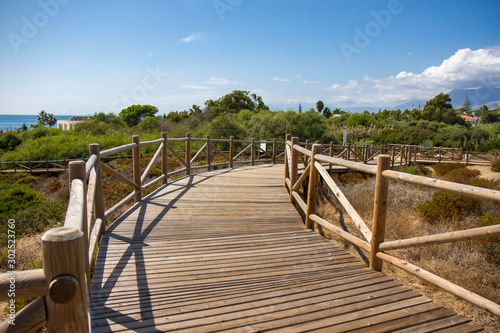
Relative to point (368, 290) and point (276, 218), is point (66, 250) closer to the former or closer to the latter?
point (368, 290)

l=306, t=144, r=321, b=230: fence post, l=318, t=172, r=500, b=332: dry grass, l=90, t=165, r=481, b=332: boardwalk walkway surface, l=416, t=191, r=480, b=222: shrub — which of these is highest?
l=306, t=144, r=321, b=230: fence post

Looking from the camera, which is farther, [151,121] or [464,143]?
[151,121]

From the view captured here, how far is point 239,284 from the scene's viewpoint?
114 inches

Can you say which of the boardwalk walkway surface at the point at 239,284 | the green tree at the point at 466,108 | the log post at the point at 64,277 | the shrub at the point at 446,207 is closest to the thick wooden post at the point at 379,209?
the boardwalk walkway surface at the point at 239,284

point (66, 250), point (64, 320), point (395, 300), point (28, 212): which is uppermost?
point (66, 250)

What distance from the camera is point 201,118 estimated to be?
36.8 m

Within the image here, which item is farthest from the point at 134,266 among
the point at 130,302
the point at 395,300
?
the point at 395,300

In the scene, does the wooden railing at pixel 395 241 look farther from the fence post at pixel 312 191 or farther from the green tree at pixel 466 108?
the green tree at pixel 466 108

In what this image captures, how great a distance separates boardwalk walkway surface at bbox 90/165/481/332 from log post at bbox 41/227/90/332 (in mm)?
1243

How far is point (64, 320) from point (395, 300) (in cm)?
255

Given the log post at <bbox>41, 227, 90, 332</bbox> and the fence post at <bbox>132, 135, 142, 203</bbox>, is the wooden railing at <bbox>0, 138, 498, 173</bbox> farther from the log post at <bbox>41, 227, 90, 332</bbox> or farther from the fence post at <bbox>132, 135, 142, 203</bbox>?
the log post at <bbox>41, 227, 90, 332</bbox>

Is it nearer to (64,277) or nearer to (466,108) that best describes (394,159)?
(64,277)

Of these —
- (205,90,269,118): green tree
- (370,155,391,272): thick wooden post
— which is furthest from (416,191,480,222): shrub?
(205,90,269,118): green tree

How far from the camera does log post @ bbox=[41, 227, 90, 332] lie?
3.49 feet
